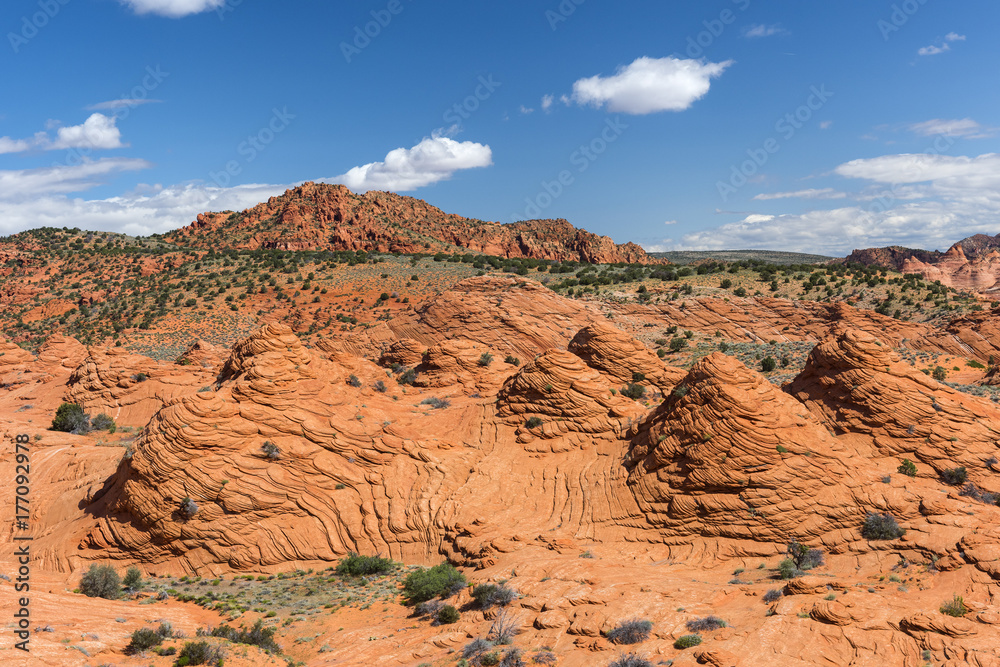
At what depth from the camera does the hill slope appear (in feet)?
358

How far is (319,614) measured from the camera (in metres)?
15.1

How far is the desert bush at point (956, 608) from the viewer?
1070 cm

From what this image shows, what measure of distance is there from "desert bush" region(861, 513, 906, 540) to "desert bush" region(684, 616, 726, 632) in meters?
5.97

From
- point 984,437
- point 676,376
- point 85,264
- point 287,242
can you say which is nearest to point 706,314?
point 676,376

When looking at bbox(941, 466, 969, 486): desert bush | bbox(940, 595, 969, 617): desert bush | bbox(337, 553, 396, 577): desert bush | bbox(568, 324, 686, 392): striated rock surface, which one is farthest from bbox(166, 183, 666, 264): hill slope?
bbox(940, 595, 969, 617): desert bush

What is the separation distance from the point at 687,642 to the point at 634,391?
1650 cm

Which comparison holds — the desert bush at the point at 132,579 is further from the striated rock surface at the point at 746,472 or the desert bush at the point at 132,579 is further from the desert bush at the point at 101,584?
the striated rock surface at the point at 746,472

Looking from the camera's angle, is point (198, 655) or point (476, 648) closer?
point (198, 655)

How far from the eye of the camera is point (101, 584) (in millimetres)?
15266

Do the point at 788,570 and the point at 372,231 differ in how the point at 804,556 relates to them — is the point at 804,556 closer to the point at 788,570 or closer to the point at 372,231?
the point at 788,570

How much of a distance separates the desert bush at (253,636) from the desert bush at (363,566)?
3.53 m

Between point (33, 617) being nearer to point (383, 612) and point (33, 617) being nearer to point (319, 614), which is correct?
point (319, 614)

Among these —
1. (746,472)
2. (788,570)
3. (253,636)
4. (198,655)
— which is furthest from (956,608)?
(253,636)

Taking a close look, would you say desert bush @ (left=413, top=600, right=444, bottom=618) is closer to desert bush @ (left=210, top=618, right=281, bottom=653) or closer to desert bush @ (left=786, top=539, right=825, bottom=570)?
desert bush @ (left=210, top=618, right=281, bottom=653)
